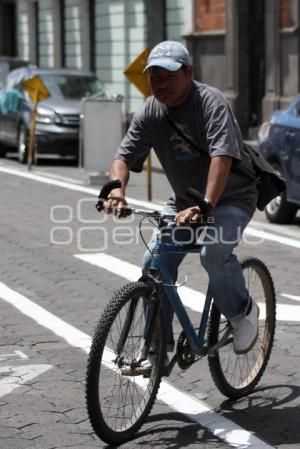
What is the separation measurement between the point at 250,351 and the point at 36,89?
15.8 m

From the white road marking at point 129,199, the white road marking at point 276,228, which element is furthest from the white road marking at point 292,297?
the white road marking at point 276,228

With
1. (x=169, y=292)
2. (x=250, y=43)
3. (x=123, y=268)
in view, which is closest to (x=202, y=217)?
(x=169, y=292)

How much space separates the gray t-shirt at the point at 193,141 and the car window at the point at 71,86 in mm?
18463

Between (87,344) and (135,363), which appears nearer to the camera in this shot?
(135,363)

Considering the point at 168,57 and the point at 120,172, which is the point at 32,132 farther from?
the point at 168,57

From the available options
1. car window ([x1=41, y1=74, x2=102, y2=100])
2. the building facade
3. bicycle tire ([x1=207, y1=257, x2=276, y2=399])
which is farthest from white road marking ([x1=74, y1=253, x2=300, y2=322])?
the building facade

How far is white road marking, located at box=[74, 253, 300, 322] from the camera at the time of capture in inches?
356

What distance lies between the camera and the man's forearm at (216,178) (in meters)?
5.92

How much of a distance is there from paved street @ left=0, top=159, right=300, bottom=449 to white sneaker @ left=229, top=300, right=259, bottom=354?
0.30m

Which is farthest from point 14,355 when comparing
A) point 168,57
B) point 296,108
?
point 296,108

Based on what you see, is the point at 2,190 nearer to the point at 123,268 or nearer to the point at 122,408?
the point at 123,268

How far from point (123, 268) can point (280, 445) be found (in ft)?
18.0

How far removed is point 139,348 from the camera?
6.00m

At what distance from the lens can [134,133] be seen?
629 cm
